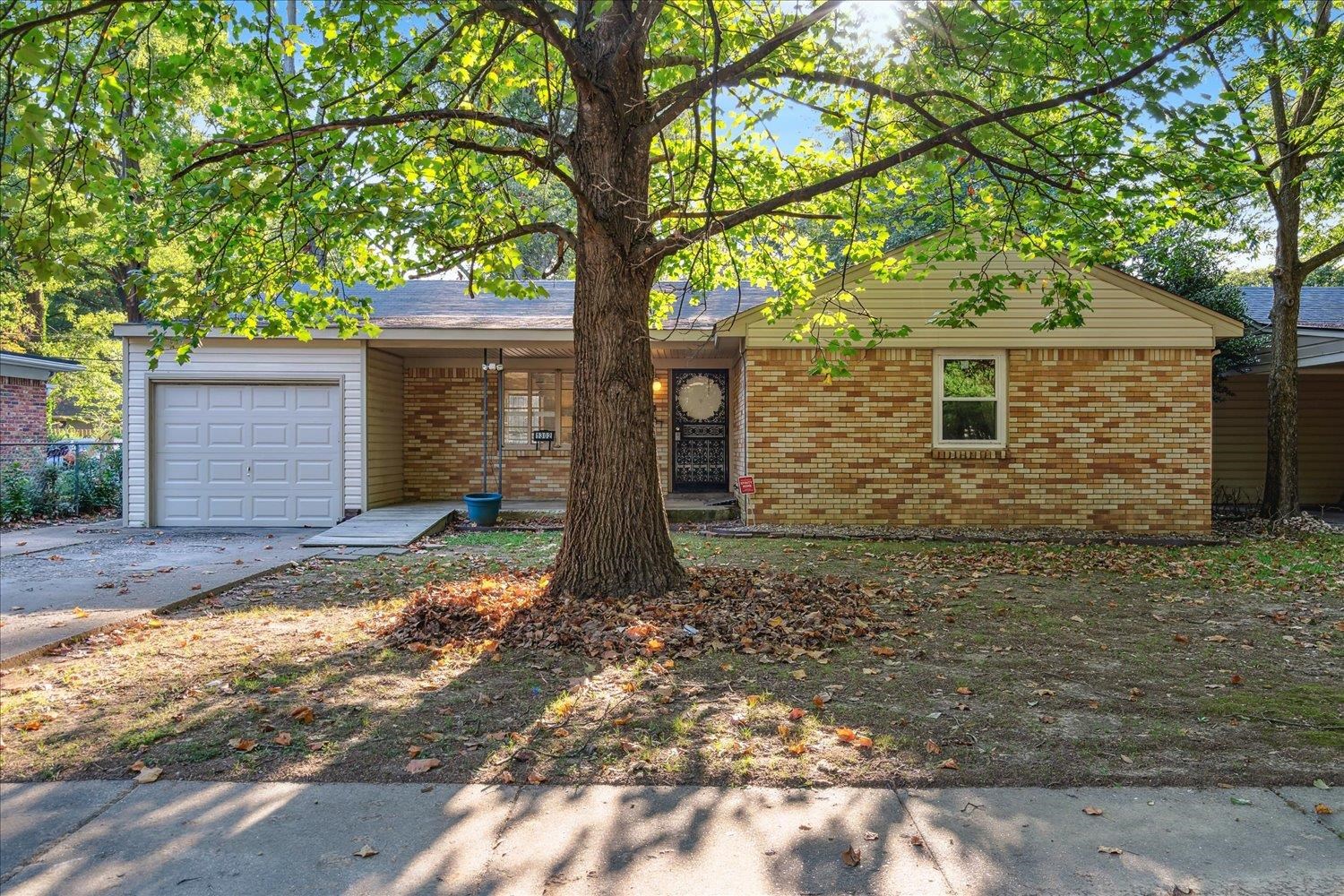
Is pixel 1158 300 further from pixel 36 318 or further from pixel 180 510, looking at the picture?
pixel 36 318

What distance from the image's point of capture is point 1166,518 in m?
12.0

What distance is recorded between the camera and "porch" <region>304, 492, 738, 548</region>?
10.8 m

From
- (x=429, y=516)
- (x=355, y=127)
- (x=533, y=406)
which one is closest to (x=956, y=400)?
(x=533, y=406)

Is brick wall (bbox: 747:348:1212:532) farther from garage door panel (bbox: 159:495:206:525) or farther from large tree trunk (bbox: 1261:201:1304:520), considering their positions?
garage door panel (bbox: 159:495:206:525)

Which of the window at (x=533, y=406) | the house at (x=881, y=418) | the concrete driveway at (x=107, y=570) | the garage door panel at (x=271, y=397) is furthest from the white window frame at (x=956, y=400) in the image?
the garage door panel at (x=271, y=397)

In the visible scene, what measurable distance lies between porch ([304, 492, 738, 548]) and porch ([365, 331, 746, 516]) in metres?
0.52

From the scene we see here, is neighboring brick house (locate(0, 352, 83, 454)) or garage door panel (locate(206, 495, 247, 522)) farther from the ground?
neighboring brick house (locate(0, 352, 83, 454))

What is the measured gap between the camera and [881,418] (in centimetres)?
1205

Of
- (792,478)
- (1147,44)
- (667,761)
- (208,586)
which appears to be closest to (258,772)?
(667,761)

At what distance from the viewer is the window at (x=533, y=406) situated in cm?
1527

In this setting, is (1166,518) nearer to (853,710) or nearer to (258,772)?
(853,710)

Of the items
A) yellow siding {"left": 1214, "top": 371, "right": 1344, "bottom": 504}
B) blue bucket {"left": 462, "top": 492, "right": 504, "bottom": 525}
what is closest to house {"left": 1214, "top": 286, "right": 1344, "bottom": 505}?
yellow siding {"left": 1214, "top": 371, "right": 1344, "bottom": 504}

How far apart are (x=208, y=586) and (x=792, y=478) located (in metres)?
7.68

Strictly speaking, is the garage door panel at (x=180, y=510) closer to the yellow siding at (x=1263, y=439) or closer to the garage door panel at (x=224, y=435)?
the garage door panel at (x=224, y=435)
